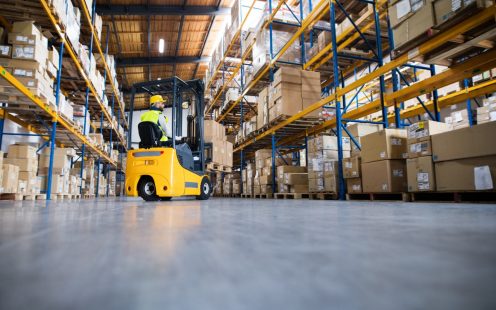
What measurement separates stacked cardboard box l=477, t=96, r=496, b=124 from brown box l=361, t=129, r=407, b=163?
157 inches

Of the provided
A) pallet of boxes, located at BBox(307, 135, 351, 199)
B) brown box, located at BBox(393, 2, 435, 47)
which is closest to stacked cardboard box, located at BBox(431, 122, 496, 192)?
brown box, located at BBox(393, 2, 435, 47)

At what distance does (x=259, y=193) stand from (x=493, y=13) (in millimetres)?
6876

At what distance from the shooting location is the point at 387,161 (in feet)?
15.3

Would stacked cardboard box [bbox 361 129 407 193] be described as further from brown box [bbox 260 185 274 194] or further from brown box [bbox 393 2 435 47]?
brown box [bbox 260 185 274 194]

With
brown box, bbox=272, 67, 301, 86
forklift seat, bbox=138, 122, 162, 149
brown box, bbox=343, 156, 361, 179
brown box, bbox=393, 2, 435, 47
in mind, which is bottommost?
brown box, bbox=343, 156, 361, 179

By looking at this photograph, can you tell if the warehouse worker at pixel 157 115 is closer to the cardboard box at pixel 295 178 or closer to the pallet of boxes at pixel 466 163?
the cardboard box at pixel 295 178

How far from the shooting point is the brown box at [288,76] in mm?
6965

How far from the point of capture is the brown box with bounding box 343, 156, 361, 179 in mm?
5328

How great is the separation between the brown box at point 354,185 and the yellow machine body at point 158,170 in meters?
2.98

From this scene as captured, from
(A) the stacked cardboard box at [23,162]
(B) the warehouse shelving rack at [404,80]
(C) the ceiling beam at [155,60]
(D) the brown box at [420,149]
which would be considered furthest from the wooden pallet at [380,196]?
(C) the ceiling beam at [155,60]

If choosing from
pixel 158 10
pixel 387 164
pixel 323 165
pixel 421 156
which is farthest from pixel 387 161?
pixel 158 10

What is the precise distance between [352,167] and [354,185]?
32 centimetres

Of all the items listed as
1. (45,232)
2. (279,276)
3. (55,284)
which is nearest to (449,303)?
(279,276)

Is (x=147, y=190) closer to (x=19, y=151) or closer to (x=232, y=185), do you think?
(x=19, y=151)
